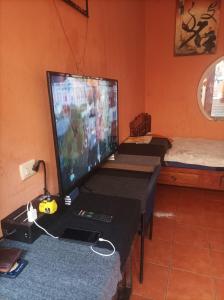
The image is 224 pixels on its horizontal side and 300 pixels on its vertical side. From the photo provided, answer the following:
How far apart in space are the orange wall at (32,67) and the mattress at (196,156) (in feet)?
4.89

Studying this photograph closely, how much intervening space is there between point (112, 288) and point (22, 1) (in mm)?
1374

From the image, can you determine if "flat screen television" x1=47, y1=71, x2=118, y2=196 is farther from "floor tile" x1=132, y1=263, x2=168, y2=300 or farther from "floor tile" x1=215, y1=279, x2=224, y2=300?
"floor tile" x1=215, y1=279, x2=224, y2=300

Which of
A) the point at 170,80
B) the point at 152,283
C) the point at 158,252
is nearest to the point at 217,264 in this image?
the point at 158,252

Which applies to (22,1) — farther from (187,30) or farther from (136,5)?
(187,30)

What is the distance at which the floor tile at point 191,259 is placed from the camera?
183 cm

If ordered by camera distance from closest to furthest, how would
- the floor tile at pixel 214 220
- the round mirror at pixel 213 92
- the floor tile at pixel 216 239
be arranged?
the floor tile at pixel 216 239, the floor tile at pixel 214 220, the round mirror at pixel 213 92

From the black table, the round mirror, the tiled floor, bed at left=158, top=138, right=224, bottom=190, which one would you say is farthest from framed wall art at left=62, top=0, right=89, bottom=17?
the round mirror

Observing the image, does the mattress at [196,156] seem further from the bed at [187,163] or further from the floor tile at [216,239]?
the floor tile at [216,239]

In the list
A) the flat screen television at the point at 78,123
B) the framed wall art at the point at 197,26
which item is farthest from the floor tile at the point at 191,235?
the framed wall art at the point at 197,26

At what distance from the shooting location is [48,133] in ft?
4.62

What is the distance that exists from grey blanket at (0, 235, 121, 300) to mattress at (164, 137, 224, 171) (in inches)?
80.5

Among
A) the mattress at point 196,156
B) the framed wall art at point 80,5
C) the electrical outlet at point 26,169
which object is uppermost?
the framed wall art at point 80,5

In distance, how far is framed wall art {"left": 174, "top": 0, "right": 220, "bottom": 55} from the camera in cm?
326

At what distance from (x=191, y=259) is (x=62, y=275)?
1458 mm
